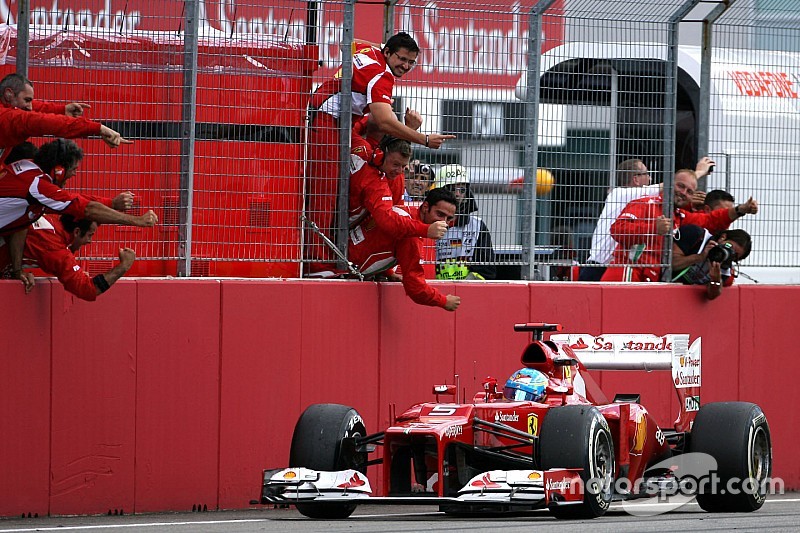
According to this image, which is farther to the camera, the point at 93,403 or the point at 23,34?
the point at 23,34

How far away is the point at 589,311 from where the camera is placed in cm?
1184

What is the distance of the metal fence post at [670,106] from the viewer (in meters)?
12.5

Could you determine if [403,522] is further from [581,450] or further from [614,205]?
[614,205]

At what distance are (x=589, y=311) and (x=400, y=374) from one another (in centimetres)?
176

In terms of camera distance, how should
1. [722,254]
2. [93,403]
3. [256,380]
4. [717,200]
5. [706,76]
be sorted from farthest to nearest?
[717,200] → [706,76] → [722,254] → [256,380] → [93,403]

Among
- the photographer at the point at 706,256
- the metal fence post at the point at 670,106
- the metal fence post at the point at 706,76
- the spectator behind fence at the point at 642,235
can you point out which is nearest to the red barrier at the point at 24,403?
the spectator behind fence at the point at 642,235

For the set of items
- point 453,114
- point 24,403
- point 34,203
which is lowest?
point 24,403

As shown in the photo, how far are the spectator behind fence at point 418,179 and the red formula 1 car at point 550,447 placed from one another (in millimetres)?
2055

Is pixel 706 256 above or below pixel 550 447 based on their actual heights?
above

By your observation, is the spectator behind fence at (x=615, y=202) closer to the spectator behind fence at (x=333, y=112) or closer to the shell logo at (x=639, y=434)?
the spectator behind fence at (x=333, y=112)

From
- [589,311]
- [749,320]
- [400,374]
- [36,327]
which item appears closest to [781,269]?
[749,320]

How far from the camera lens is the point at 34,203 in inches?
376

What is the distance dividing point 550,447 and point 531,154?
3.85m

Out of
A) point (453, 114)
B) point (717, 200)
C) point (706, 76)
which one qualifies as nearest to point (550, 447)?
point (453, 114)
